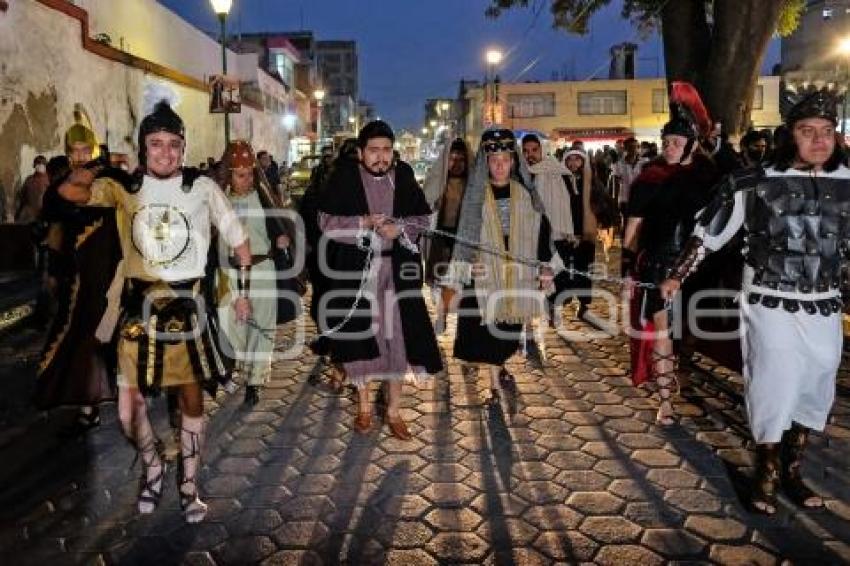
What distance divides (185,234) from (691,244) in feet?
8.98

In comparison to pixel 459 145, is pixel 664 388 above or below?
below

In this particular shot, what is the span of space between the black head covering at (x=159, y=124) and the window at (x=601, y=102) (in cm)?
5603

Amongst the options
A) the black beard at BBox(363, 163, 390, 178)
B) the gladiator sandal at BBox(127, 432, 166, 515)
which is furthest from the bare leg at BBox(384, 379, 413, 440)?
the gladiator sandal at BBox(127, 432, 166, 515)

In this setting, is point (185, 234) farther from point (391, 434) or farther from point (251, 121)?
point (251, 121)

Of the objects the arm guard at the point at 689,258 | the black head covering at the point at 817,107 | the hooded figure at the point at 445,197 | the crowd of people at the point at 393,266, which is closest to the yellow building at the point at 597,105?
the hooded figure at the point at 445,197

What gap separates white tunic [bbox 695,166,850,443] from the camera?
4.04 meters

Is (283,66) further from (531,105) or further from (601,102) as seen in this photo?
(601,102)

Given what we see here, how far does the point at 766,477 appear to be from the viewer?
13.7 ft

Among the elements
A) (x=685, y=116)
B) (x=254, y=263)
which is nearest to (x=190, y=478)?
(x=254, y=263)

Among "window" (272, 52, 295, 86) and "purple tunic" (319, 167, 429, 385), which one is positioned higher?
"window" (272, 52, 295, 86)

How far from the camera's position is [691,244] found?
444 centimetres

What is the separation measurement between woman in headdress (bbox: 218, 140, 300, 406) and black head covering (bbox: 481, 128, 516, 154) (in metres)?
1.73

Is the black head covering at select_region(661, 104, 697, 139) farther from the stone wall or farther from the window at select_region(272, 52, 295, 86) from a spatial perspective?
the window at select_region(272, 52, 295, 86)

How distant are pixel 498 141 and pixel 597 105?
54.4 meters
